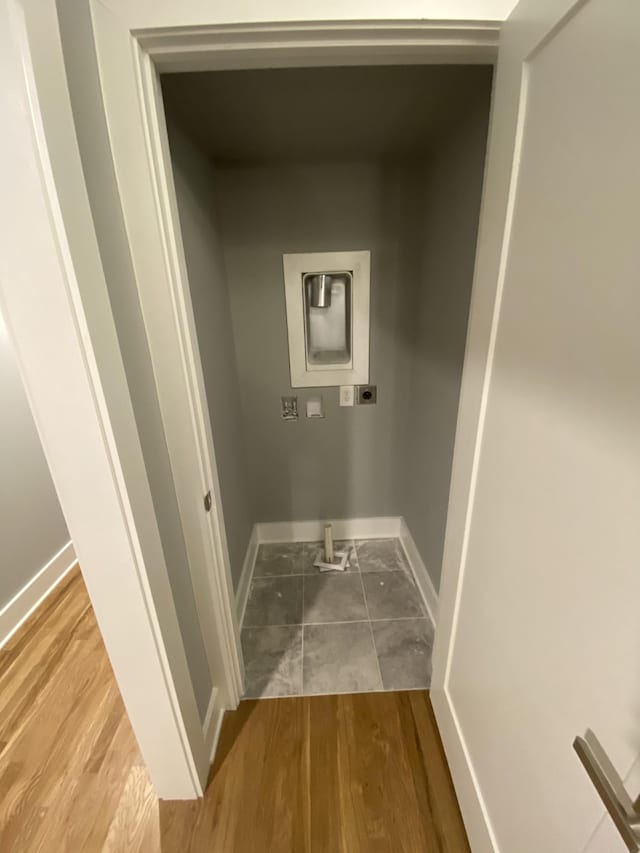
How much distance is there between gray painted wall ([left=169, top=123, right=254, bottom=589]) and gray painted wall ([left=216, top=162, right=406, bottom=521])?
105 mm

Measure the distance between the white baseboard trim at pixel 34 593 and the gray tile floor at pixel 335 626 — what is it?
1.12 metres

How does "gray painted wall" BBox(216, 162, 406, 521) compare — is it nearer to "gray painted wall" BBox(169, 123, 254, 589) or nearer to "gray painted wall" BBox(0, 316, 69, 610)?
"gray painted wall" BBox(169, 123, 254, 589)

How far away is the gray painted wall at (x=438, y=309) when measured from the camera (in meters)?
1.26

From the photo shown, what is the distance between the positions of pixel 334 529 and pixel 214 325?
1.47 meters

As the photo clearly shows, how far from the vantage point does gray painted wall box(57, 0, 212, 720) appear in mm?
633

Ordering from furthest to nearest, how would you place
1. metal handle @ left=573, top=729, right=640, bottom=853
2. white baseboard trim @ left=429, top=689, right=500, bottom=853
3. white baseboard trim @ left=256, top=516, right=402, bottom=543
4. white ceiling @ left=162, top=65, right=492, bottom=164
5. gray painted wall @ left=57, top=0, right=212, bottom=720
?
1. white baseboard trim @ left=256, top=516, right=402, bottom=543
2. white ceiling @ left=162, top=65, right=492, bottom=164
3. white baseboard trim @ left=429, top=689, right=500, bottom=853
4. gray painted wall @ left=57, top=0, right=212, bottom=720
5. metal handle @ left=573, top=729, right=640, bottom=853

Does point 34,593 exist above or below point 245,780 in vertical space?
above

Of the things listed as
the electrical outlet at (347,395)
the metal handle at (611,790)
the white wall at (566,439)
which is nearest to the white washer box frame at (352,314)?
the electrical outlet at (347,395)

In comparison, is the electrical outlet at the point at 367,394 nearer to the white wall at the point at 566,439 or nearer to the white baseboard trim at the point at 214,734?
the white wall at the point at 566,439

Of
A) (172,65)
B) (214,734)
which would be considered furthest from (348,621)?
(172,65)

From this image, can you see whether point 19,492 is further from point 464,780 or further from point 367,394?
point 464,780

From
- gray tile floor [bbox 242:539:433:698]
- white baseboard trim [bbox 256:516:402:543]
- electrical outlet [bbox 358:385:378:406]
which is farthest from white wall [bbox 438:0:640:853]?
white baseboard trim [bbox 256:516:402:543]

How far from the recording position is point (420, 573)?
192 cm

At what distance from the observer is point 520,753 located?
0.75 metres
